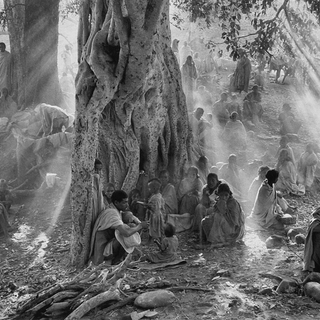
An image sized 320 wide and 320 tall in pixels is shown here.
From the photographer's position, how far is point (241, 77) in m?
19.0

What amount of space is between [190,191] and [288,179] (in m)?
2.96

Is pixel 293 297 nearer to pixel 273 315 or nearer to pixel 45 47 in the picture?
pixel 273 315

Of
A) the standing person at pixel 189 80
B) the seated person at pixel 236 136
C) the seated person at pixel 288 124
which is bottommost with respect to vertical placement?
the seated person at pixel 236 136

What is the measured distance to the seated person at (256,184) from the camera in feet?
36.6

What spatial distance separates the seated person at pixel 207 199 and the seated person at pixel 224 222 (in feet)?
1.49

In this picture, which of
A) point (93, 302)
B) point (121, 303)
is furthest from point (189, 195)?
point (93, 302)

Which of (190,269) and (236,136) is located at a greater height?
(236,136)

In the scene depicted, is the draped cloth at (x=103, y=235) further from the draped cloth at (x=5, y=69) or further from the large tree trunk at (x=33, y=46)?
the draped cloth at (x=5, y=69)

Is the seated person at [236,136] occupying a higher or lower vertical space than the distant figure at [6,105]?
lower

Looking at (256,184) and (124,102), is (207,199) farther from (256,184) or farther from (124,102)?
(124,102)

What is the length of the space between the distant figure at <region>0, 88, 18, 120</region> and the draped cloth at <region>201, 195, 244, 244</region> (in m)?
8.27

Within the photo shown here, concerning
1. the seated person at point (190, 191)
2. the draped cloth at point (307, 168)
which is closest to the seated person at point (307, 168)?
the draped cloth at point (307, 168)

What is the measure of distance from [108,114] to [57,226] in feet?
7.83

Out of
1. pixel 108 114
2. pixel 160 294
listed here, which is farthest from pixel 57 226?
pixel 160 294
